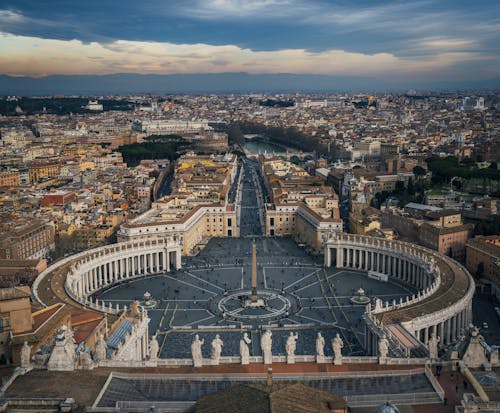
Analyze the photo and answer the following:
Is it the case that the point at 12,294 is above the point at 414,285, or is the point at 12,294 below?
above

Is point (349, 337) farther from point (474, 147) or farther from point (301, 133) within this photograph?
point (301, 133)

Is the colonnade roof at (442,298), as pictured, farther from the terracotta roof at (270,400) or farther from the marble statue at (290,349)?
the terracotta roof at (270,400)

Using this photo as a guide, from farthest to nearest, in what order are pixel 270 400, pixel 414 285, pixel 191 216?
pixel 191 216 < pixel 414 285 < pixel 270 400

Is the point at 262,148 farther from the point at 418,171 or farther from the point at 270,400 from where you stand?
the point at 270,400

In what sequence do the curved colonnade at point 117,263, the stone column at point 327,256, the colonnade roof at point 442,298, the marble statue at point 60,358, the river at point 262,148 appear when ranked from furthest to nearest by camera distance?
the river at point 262,148 < the stone column at point 327,256 < the curved colonnade at point 117,263 < the colonnade roof at point 442,298 < the marble statue at point 60,358

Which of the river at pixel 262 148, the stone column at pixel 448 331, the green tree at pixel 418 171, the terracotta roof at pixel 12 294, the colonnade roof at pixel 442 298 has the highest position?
the terracotta roof at pixel 12 294

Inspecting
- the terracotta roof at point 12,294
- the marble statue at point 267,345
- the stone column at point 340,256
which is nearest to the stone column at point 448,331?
the marble statue at point 267,345

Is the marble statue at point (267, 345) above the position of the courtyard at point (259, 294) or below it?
above

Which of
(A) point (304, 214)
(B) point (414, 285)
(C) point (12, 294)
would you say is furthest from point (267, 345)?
(A) point (304, 214)
